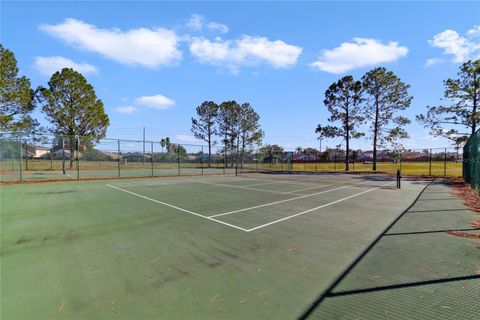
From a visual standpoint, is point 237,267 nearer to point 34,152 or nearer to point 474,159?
point 474,159

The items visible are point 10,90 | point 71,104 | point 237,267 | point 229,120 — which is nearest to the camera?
point 237,267

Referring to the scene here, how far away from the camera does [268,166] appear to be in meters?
46.2

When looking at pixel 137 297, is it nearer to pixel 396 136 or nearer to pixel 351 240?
pixel 351 240

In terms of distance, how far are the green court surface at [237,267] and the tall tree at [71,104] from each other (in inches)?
1065

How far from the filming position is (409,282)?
3277 millimetres

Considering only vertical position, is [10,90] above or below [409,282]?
above

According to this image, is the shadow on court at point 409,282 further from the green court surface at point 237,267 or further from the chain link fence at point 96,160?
the chain link fence at point 96,160

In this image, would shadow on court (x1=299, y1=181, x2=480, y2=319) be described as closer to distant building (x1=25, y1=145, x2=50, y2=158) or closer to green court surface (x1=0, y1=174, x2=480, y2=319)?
green court surface (x1=0, y1=174, x2=480, y2=319)

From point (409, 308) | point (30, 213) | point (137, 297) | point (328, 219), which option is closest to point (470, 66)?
point (328, 219)

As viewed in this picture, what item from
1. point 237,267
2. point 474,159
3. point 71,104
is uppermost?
point 71,104

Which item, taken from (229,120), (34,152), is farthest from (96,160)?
(229,120)

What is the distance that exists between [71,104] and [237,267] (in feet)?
113

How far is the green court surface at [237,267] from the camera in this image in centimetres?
272

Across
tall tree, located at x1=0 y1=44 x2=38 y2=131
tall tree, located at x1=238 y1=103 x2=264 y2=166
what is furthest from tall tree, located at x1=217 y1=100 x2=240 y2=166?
tall tree, located at x1=0 y1=44 x2=38 y2=131
